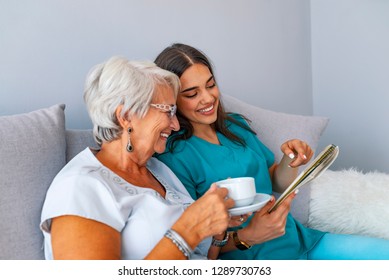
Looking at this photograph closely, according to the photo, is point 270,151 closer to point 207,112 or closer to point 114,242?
point 207,112

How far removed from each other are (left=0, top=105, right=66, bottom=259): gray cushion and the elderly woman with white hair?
0.06 m

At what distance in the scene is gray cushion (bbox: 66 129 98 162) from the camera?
4.40 ft

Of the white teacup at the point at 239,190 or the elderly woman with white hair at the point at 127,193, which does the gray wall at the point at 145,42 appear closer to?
the elderly woman with white hair at the point at 127,193

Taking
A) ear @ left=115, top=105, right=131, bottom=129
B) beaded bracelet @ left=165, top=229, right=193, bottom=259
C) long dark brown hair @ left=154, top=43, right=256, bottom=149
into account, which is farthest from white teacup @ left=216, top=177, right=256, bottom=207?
long dark brown hair @ left=154, top=43, right=256, bottom=149

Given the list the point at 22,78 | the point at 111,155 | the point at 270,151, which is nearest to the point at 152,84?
the point at 111,155

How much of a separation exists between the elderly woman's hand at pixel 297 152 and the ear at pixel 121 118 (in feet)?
1.84

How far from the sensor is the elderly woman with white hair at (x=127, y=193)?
3.29 ft

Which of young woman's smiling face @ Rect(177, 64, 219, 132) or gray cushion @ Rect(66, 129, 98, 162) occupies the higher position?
young woman's smiling face @ Rect(177, 64, 219, 132)

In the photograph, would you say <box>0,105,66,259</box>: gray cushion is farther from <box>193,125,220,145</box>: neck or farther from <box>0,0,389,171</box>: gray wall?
<box>193,125,220,145</box>: neck

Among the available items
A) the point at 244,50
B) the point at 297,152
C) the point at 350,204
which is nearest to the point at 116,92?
the point at 297,152

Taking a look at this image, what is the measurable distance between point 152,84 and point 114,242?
410mm

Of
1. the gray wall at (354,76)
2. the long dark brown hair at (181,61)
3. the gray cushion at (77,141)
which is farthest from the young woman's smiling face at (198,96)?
the gray wall at (354,76)

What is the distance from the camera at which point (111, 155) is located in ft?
4.06

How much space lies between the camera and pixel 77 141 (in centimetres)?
136
